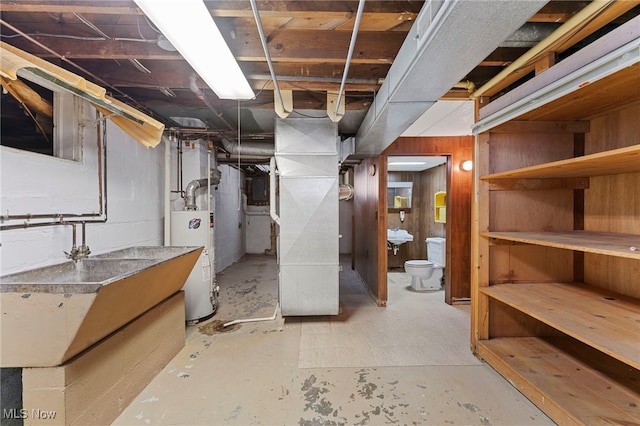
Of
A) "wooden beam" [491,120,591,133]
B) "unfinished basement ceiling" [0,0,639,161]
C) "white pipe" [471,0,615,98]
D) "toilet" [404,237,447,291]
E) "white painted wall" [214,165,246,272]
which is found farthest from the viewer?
"white painted wall" [214,165,246,272]

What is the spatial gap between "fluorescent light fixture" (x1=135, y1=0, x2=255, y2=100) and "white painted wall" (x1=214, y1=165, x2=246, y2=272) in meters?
3.45

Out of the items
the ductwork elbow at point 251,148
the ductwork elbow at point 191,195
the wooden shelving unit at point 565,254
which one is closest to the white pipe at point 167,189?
the ductwork elbow at point 191,195

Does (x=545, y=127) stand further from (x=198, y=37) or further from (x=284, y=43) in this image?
(x=198, y=37)

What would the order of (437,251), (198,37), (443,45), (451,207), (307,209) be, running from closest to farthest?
1. (443,45)
2. (198,37)
3. (307,209)
4. (451,207)
5. (437,251)

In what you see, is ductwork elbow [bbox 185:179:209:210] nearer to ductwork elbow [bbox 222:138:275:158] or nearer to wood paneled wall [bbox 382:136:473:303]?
ductwork elbow [bbox 222:138:275:158]

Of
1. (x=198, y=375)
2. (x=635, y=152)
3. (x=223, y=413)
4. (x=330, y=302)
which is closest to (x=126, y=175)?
(x=198, y=375)

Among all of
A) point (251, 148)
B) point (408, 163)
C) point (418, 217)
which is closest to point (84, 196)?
point (251, 148)

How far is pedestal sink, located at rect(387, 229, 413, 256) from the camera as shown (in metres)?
4.87

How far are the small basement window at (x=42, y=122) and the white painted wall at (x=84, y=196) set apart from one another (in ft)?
0.29

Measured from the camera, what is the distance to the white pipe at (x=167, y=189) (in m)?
2.90

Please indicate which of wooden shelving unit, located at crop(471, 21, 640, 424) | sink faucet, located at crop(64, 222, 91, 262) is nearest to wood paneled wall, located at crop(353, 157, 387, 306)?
wooden shelving unit, located at crop(471, 21, 640, 424)

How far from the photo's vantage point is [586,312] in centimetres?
154

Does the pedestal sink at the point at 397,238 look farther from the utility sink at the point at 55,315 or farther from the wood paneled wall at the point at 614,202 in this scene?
the utility sink at the point at 55,315

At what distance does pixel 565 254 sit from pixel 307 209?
219cm
